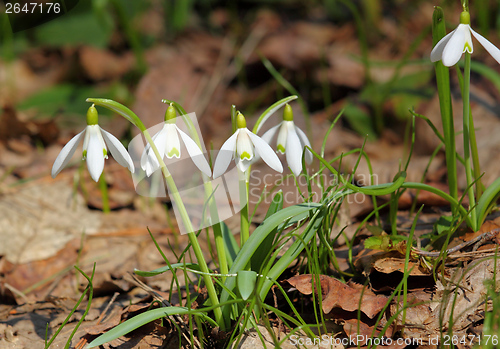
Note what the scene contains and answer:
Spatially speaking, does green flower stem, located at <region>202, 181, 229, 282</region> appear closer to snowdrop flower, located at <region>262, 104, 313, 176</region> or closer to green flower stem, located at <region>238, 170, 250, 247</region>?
green flower stem, located at <region>238, 170, 250, 247</region>

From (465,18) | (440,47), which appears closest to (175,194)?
(440,47)

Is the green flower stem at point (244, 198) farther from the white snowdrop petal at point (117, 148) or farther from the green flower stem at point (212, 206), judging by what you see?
the white snowdrop petal at point (117, 148)

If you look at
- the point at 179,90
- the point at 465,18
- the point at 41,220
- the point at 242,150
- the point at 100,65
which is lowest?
the point at 41,220

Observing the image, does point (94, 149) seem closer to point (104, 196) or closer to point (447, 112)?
point (447, 112)

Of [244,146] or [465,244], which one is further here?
[465,244]
